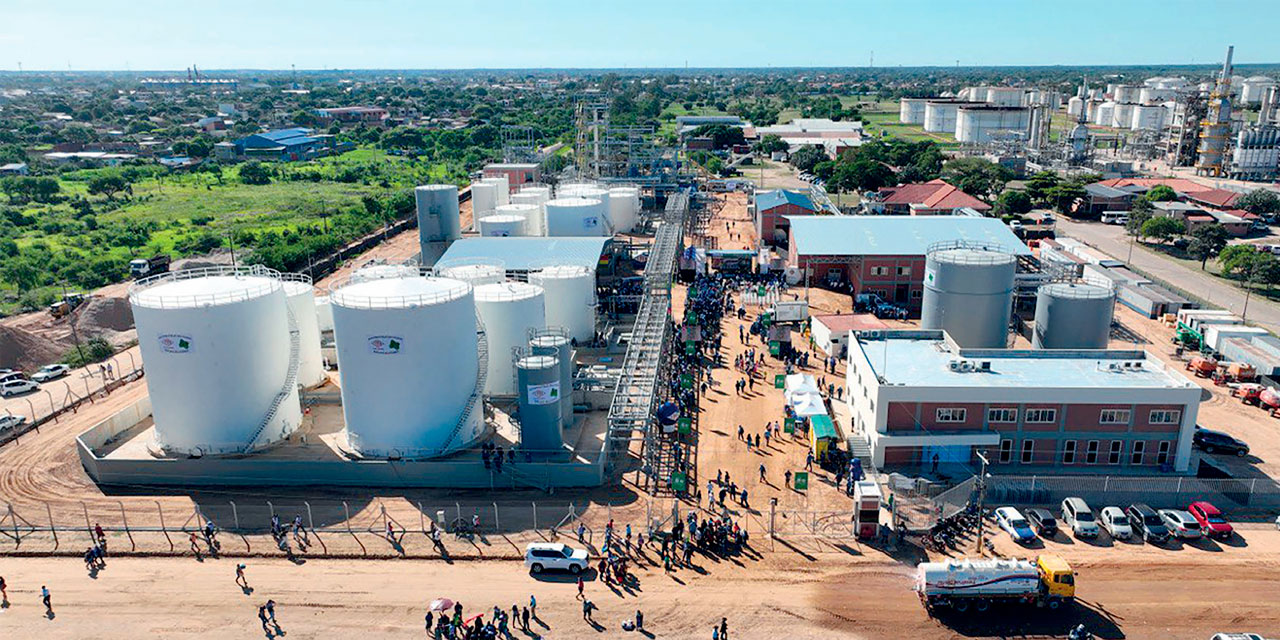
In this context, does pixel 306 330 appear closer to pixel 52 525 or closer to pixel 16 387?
pixel 52 525

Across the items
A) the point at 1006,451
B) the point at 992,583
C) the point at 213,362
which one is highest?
the point at 213,362

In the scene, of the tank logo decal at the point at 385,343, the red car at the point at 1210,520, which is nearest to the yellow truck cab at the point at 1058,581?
the red car at the point at 1210,520

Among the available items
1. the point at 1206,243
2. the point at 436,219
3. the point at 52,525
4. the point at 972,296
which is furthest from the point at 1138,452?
the point at 436,219

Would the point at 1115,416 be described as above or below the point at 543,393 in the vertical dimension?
below

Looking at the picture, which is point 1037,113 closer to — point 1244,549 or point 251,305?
point 1244,549

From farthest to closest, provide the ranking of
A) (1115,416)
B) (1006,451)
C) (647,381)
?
(647,381)
(1006,451)
(1115,416)

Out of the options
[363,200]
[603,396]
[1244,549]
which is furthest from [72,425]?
Result: [363,200]
